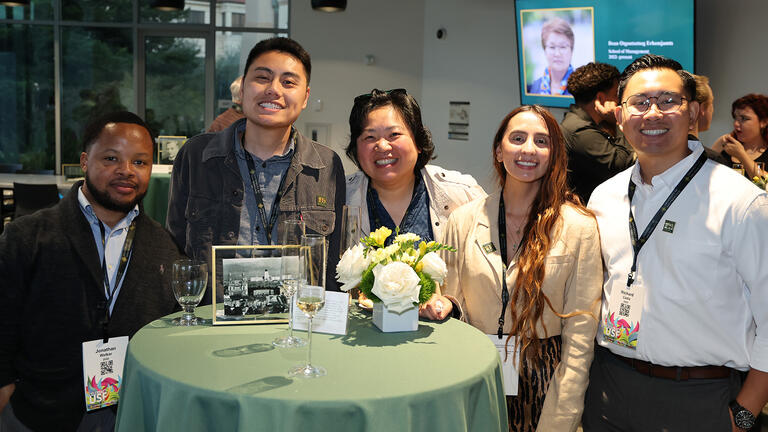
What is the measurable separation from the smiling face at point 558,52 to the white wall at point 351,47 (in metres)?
2.49

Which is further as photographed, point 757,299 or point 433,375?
point 757,299

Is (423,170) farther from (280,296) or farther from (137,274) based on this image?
(137,274)

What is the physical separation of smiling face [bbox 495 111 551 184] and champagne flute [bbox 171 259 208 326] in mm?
1176

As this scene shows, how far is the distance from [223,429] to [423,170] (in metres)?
1.69

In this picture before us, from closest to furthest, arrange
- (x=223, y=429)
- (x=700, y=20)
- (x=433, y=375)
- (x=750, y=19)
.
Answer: (x=223, y=429) < (x=433, y=375) < (x=750, y=19) < (x=700, y=20)

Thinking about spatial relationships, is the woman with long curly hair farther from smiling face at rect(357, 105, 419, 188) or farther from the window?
the window

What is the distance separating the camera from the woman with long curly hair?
215 cm

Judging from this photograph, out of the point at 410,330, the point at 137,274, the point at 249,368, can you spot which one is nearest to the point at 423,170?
the point at 410,330

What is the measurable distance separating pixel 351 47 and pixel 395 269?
25.1 feet

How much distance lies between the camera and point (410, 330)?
1.92 metres

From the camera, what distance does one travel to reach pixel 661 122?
2.08 metres

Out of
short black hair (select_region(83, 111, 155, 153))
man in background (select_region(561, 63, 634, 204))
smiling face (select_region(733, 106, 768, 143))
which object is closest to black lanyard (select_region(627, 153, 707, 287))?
man in background (select_region(561, 63, 634, 204))

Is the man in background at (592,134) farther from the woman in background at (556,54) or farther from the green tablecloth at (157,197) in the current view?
the green tablecloth at (157,197)

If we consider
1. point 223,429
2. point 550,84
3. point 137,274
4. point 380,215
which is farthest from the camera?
point 550,84
